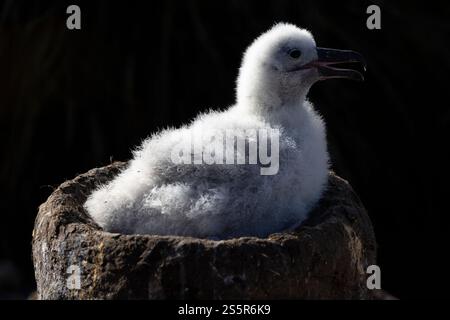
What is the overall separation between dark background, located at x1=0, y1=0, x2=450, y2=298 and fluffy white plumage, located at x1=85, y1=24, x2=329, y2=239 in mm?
2141

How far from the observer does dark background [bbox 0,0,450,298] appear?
229 inches

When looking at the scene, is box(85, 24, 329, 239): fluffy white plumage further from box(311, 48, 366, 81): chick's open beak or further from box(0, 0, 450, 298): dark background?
box(0, 0, 450, 298): dark background

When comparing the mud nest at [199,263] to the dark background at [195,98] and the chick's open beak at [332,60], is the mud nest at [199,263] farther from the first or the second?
the dark background at [195,98]

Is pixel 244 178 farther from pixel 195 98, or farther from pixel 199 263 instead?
pixel 195 98

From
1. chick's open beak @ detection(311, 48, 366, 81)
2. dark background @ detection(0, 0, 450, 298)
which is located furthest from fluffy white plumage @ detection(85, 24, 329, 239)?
dark background @ detection(0, 0, 450, 298)

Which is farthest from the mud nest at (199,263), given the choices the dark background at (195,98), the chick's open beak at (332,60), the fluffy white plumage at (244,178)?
the dark background at (195,98)

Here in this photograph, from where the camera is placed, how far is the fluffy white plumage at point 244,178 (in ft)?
10.3

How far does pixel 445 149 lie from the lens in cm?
603

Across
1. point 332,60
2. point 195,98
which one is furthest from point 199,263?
point 195,98

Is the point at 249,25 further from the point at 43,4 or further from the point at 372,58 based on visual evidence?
the point at 43,4

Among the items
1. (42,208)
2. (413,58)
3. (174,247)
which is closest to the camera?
(174,247)

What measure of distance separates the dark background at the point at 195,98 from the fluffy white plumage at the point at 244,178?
Answer: 2.14m

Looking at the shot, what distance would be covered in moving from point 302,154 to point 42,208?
1.00 meters

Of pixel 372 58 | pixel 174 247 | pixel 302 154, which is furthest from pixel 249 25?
pixel 174 247
